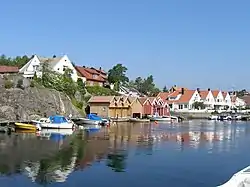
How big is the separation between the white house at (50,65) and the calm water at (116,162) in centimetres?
4809

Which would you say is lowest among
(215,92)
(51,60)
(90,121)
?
(90,121)

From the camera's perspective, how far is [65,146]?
42.7 metres

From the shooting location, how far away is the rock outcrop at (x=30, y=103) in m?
67.7

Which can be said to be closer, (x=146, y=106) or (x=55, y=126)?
(x=55, y=126)

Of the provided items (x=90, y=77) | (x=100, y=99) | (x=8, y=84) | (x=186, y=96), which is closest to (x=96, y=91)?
(x=100, y=99)

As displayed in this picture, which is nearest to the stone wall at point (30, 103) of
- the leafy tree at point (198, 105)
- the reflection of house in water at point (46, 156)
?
the reflection of house in water at point (46, 156)

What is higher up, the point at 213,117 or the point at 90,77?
the point at 90,77

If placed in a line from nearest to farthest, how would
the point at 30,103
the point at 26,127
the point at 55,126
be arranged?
the point at 26,127
the point at 55,126
the point at 30,103

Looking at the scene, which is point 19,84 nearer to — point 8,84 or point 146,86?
point 8,84

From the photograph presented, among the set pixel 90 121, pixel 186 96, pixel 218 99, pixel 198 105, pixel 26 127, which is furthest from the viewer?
pixel 218 99

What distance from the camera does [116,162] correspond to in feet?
107

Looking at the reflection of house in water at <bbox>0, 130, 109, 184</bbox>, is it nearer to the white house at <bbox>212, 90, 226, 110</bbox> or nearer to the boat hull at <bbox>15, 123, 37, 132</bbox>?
the boat hull at <bbox>15, 123, 37, 132</bbox>

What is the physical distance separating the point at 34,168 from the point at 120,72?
93047mm

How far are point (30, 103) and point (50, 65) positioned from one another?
28656 mm
